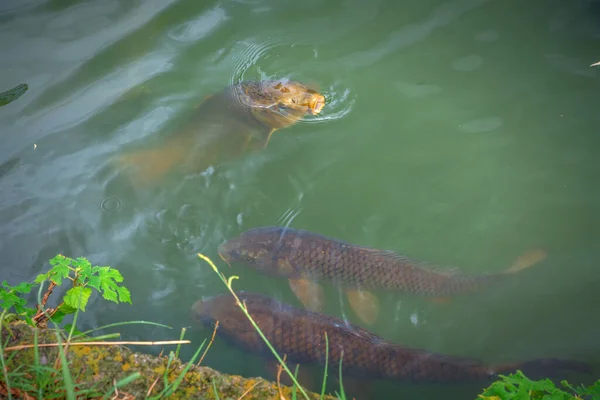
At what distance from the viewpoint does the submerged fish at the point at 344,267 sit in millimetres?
3998

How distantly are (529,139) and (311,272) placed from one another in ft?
8.87

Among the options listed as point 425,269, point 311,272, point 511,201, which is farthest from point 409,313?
point 511,201

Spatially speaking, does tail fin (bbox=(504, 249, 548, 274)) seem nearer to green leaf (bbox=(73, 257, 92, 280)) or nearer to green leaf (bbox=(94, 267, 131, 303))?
green leaf (bbox=(94, 267, 131, 303))

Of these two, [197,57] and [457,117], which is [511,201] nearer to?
[457,117]

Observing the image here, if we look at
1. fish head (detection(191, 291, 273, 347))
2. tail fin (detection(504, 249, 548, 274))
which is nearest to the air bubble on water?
tail fin (detection(504, 249, 548, 274))

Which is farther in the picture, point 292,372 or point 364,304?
point 364,304

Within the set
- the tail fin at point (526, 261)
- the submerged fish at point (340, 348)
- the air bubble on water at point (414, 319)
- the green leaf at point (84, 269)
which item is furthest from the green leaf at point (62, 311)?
the tail fin at point (526, 261)

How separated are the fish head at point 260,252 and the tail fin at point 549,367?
1820mm

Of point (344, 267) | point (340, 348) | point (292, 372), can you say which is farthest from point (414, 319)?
point (292, 372)

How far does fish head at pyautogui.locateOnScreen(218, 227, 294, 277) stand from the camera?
4188 millimetres

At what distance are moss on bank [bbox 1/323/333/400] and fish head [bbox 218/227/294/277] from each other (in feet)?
6.61

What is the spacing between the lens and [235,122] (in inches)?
198

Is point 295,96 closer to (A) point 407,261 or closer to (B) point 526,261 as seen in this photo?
(A) point 407,261

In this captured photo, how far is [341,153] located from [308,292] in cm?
156
